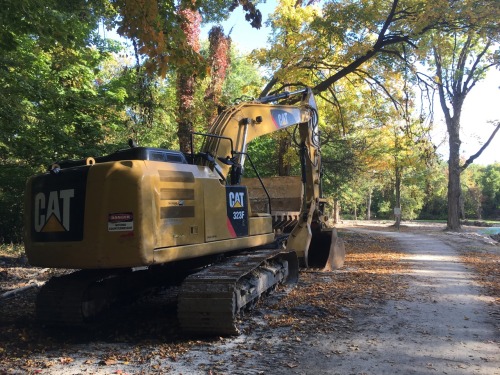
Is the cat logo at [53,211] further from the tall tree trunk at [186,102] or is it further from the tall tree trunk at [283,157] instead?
the tall tree trunk at [283,157]

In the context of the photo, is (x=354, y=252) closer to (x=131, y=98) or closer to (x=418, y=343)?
(x=131, y=98)

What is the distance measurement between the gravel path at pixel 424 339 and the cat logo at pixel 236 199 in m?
2.25

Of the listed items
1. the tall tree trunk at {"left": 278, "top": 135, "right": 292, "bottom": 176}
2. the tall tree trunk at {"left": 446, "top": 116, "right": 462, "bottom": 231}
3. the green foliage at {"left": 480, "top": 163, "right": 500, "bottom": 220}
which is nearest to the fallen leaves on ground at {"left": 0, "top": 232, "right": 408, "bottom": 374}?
the tall tree trunk at {"left": 278, "top": 135, "right": 292, "bottom": 176}

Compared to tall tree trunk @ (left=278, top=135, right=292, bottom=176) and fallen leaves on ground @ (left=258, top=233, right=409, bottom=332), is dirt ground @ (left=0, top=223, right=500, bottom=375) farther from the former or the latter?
tall tree trunk @ (left=278, top=135, right=292, bottom=176)

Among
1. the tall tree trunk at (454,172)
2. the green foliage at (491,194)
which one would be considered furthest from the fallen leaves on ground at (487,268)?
the green foliage at (491,194)

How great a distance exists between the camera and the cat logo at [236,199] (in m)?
6.35

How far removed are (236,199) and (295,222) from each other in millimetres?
4209

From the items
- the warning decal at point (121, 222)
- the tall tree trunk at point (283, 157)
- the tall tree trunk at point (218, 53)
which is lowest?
the warning decal at point (121, 222)

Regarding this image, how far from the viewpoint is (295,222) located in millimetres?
10445

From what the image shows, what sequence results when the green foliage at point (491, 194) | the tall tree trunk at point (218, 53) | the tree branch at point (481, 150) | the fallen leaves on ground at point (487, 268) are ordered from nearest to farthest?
1. the fallen leaves on ground at point (487, 268)
2. the tall tree trunk at point (218, 53)
3. the tree branch at point (481, 150)
4. the green foliage at point (491, 194)

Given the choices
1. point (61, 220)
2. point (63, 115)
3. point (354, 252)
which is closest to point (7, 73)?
point (63, 115)

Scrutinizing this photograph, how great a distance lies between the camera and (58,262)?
5227mm

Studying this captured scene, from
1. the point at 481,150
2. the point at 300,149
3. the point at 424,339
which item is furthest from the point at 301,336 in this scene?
the point at 481,150

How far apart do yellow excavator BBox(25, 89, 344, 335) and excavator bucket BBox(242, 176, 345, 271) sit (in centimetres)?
267
